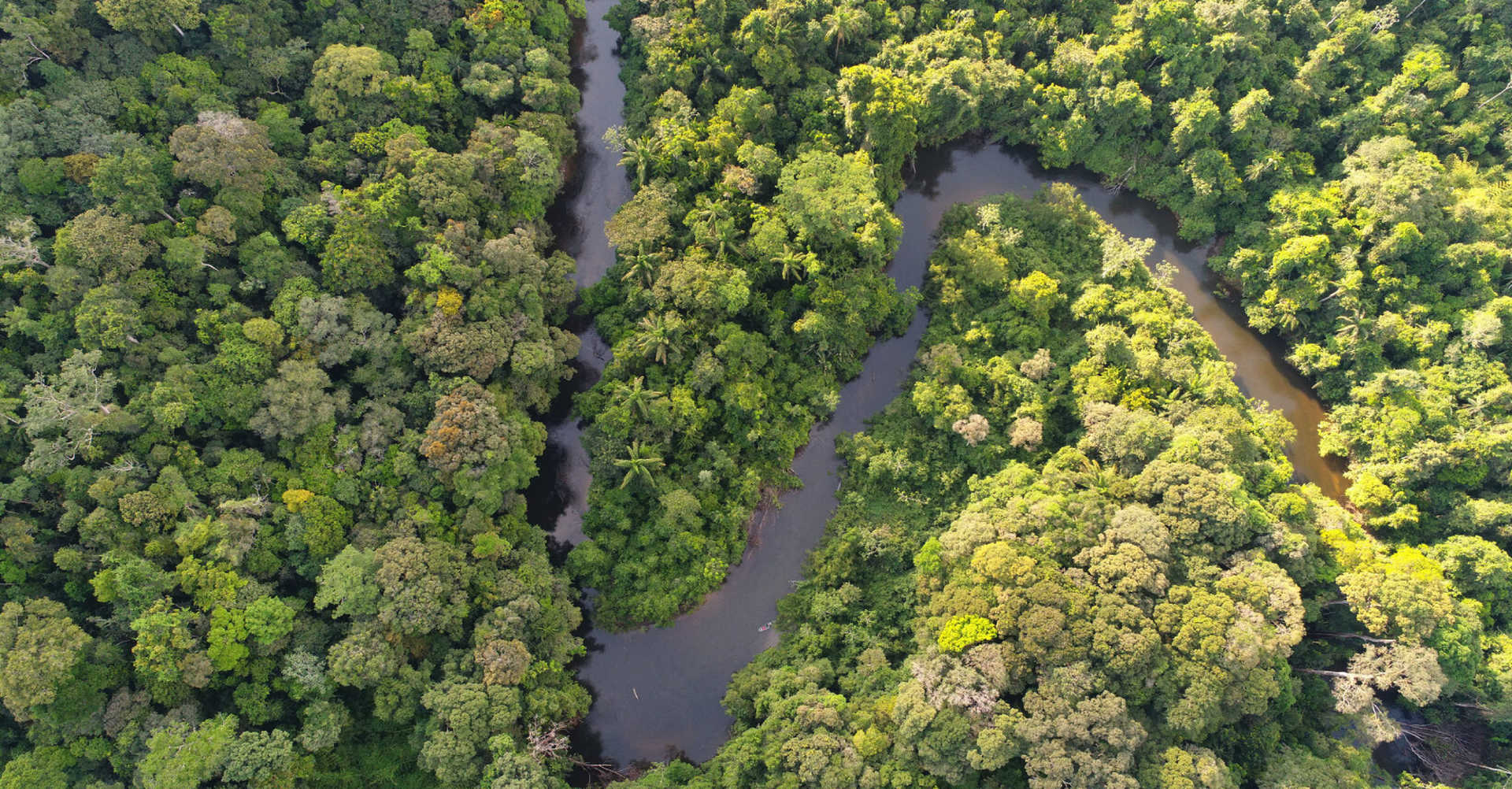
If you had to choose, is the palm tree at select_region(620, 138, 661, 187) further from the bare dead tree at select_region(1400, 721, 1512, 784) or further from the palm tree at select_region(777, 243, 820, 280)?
the bare dead tree at select_region(1400, 721, 1512, 784)

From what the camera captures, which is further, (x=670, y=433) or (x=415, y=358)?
(x=670, y=433)

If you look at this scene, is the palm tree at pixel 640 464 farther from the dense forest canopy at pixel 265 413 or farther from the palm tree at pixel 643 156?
the palm tree at pixel 643 156

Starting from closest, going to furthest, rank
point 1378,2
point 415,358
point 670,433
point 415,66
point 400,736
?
A: point 400,736 < point 415,358 < point 670,433 < point 415,66 < point 1378,2

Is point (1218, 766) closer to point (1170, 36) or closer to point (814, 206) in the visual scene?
point (814, 206)

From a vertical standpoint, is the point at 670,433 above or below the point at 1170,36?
below

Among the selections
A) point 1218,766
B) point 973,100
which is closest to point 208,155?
point 973,100

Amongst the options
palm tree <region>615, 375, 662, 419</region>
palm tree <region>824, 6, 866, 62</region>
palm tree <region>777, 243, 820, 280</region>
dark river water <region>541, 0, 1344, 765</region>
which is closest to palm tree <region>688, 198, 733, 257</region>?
palm tree <region>777, 243, 820, 280</region>
